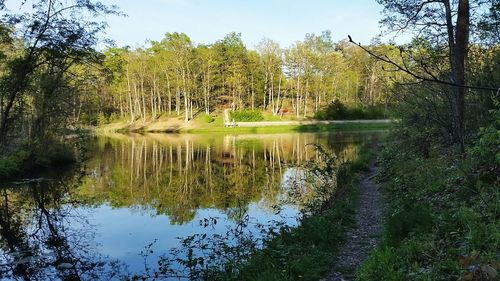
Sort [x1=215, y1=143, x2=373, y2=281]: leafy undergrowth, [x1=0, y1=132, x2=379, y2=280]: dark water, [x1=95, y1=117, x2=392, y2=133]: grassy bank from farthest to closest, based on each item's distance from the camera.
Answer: [x1=95, y1=117, x2=392, y2=133]: grassy bank < [x1=0, y1=132, x2=379, y2=280]: dark water < [x1=215, y1=143, x2=373, y2=281]: leafy undergrowth

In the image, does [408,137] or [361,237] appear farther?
[408,137]

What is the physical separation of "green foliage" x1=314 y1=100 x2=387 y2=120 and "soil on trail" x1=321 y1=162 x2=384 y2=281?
2340 inches

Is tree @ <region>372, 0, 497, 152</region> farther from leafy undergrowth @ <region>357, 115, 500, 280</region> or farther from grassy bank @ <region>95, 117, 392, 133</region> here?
grassy bank @ <region>95, 117, 392, 133</region>

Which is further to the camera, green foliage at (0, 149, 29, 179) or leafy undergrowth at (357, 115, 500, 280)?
green foliage at (0, 149, 29, 179)

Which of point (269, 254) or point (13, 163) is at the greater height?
point (13, 163)

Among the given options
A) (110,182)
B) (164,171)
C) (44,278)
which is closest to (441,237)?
(44,278)

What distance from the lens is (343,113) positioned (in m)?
74.3

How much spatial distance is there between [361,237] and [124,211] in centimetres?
1116

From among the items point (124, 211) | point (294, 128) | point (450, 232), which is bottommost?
→ point (124, 211)

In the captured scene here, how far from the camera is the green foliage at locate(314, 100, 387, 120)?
73875 mm

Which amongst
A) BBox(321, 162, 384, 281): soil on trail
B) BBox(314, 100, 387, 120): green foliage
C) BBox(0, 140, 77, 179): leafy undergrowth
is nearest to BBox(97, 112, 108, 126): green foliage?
BBox(314, 100, 387, 120): green foliage

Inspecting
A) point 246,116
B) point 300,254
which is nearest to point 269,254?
point 300,254

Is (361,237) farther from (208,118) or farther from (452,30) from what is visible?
(208,118)

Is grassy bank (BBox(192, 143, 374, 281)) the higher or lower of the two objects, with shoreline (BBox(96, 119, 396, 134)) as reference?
lower
